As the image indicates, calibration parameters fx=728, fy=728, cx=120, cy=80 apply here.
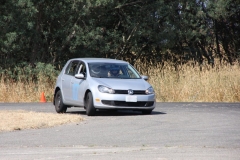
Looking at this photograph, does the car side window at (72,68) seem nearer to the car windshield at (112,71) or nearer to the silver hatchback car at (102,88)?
the silver hatchback car at (102,88)

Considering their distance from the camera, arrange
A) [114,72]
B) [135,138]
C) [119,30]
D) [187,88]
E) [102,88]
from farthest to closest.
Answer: [119,30] → [187,88] → [114,72] → [102,88] → [135,138]

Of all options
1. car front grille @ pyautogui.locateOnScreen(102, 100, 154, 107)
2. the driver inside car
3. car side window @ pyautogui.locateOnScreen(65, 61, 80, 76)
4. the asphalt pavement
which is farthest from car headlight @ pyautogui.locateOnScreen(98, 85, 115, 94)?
car side window @ pyautogui.locateOnScreen(65, 61, 80, 76)

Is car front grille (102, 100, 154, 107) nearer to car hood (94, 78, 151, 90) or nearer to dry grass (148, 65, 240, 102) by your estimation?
car hood (94, 78, 151, 90)

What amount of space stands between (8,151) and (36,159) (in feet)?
4.83

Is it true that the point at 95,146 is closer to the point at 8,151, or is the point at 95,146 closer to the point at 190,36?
the point at 8,151

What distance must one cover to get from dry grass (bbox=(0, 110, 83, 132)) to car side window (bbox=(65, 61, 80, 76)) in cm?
207

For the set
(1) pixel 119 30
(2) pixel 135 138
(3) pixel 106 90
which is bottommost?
(2) pixel 135 138

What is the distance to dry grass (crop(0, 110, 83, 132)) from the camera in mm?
16481

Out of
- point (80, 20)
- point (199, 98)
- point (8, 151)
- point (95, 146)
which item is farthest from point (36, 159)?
point (80, 20)

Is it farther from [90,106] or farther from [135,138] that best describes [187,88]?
[135,138]

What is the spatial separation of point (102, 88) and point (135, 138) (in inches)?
212

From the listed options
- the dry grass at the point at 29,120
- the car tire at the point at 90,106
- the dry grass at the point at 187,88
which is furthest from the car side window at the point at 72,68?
the dry grass at the point at 187,88

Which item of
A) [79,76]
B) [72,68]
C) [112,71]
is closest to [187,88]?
[72,68]

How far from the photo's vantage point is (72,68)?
2141cm
